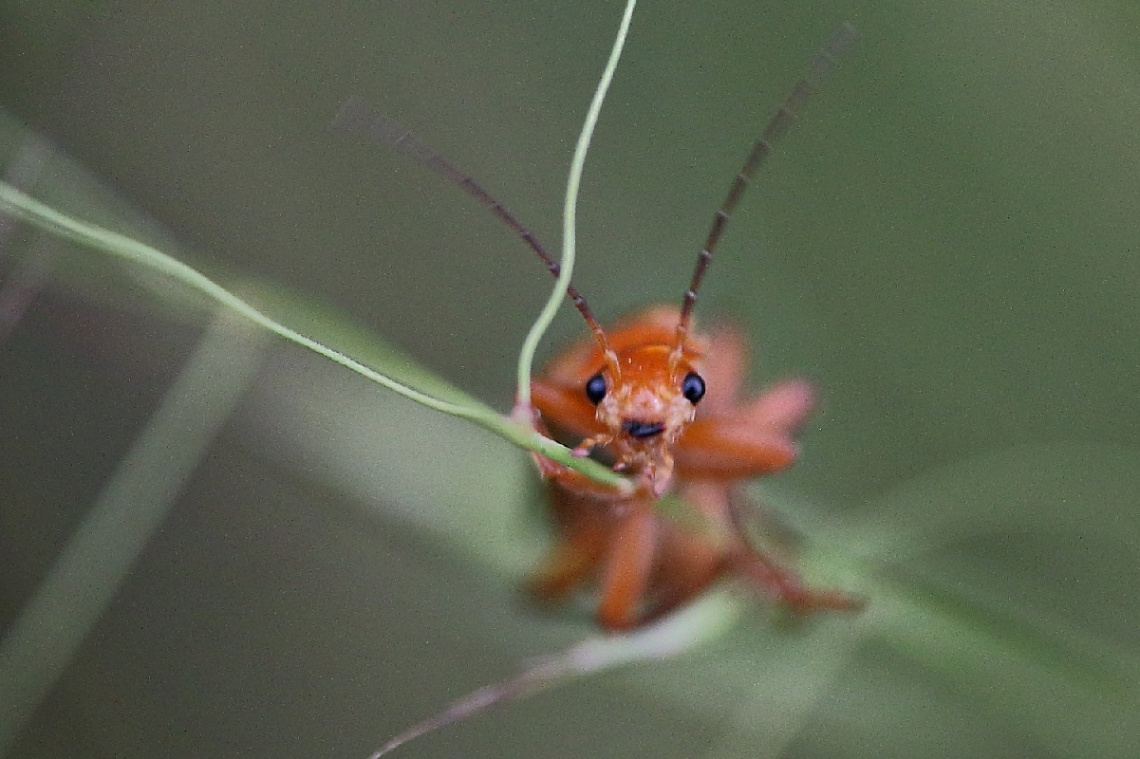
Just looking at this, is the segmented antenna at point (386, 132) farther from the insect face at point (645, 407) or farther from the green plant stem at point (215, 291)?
the green plant stem at point (215, 291)

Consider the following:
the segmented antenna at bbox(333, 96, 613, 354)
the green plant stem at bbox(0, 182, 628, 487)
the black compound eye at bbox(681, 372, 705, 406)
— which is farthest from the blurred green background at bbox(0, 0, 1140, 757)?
the green plant stem at bbox(0, 182, 628, 487)

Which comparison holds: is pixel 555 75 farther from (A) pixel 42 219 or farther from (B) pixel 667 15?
(A) pixel 42 219

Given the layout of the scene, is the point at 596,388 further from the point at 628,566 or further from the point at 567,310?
the point at 567,310

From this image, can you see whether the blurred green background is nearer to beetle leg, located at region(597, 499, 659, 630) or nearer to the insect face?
beetle leg, located at region(597, 499, 659, 630)

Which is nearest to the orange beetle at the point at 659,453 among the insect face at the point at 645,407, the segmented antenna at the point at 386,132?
the insect face at the point at 645,407

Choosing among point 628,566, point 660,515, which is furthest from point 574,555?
point 660,515

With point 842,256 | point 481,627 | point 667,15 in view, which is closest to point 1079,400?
point 842,256
